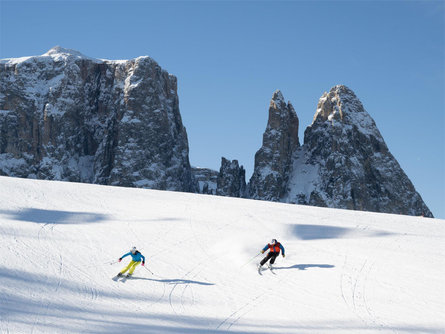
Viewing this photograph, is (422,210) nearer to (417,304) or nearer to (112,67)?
(112,67)

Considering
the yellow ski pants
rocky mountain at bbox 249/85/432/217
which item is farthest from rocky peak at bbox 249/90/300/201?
the yellow ski pants

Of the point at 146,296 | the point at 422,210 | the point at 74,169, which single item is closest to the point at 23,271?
the point at 146,296

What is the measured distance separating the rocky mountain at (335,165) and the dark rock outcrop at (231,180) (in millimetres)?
3552

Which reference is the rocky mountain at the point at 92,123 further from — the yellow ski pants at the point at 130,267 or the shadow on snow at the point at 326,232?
the yellow ski pants at the point at 130,267

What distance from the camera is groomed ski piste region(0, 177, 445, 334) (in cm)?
1141

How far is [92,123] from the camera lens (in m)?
137

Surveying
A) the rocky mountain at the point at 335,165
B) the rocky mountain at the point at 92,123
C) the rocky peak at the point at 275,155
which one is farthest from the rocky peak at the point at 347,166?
the rocky mountain at the point at 92,123

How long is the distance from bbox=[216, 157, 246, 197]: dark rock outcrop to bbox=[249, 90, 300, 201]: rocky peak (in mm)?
3020

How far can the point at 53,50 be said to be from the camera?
156000 millimetres

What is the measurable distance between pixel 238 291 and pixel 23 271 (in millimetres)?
6489

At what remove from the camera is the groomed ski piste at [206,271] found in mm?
11406

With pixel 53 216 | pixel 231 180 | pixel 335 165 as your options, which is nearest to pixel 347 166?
pixel 335 165

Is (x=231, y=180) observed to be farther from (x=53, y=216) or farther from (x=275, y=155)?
(x=53, y=216)

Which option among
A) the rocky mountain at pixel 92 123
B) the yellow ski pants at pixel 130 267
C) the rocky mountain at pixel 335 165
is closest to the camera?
the yellow ski pants at pixel 130 267
